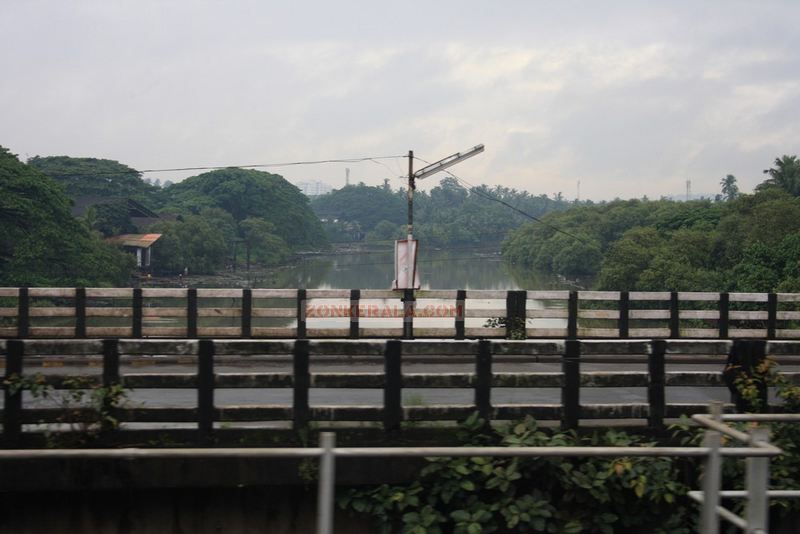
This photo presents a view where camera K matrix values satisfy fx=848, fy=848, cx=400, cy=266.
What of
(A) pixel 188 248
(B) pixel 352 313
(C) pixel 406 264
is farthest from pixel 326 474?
(A) pixel 188 248

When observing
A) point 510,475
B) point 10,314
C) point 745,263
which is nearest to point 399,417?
point 510,475

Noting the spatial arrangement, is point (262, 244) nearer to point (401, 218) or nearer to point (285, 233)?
point (285, 233)

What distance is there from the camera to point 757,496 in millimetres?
4738

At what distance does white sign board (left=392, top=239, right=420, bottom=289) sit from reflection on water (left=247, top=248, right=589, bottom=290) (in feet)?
123

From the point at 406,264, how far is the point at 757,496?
1398cm

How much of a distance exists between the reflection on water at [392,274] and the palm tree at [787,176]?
20563 millimetres

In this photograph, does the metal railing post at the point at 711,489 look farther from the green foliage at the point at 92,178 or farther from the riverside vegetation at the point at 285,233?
the green foliage at the point at 92,178

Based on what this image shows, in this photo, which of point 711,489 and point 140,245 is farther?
point 140,245

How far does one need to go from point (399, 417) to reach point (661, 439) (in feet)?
8.30

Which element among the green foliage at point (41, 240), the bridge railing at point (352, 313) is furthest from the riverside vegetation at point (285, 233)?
the bridge railing at point (352, 313)

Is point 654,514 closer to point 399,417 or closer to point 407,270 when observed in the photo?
point 399,417

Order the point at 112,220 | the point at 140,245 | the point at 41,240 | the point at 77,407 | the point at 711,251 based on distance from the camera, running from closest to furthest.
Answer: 1. the point at 77,407
2. the point at 41,240
3. the point at 140,245
4. the point at 711,251
5. the point at 112,220

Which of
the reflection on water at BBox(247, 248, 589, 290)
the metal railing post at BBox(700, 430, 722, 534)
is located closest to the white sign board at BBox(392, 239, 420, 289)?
the metal railing post at BBox(700, 430, 722, 534)

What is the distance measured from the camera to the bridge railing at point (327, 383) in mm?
7555
